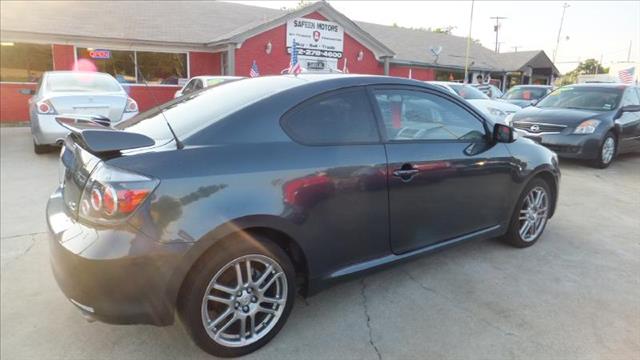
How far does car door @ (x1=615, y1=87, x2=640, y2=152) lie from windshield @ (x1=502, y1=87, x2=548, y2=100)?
6127 millimetres

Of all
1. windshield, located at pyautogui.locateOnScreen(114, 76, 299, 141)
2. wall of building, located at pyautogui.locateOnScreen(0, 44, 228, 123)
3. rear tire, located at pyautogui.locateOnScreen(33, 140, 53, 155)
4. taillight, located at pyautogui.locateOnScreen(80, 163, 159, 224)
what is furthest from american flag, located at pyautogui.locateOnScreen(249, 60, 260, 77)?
taillight, located at pyautogui.locateOnScreen(80, 163, 159, 224)

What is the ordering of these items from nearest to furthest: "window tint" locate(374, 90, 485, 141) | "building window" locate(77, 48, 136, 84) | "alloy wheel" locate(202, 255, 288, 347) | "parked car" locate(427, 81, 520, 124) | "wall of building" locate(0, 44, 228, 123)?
"alloy wheel" locate(202, 255, 288, 347)
"window tint" locate(374, 90, 485, 141)
"parked car" locate(427, 81, 520, 124)
"wall of building" locate(0, 44, 228, 123)
"building window" locate(77, 48, 136, 84)

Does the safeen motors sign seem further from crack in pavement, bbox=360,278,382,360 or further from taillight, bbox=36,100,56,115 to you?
crack in pavement, bbox=360,278,382,360

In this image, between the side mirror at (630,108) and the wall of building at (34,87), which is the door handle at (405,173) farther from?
the wall of building at (34,87)

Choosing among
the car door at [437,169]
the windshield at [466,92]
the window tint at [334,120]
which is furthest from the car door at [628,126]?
the window tint at [334,120]

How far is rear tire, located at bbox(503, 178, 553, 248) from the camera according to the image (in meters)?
4.08

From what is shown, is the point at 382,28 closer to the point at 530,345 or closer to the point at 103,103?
the point at 103,103

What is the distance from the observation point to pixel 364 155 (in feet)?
9.32

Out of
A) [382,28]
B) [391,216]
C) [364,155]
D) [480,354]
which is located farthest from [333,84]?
[382,28]

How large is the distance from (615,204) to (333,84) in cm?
504

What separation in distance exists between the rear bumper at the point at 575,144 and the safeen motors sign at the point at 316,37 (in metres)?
12.4

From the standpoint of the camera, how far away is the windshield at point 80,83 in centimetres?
830

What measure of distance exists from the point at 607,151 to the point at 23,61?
16690 millimetres

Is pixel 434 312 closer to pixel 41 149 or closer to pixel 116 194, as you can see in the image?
pixel 116 194
